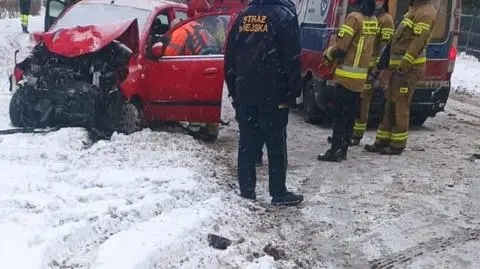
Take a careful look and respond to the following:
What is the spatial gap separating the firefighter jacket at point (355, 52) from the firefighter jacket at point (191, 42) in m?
1.51

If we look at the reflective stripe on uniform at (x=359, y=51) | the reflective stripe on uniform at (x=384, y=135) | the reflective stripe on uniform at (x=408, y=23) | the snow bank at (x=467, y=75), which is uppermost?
the reflective stripe on uniform at (x=408, y=23)

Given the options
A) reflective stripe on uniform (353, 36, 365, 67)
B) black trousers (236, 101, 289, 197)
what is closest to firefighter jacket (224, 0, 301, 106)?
black trousers (236, 101, 289, 197)

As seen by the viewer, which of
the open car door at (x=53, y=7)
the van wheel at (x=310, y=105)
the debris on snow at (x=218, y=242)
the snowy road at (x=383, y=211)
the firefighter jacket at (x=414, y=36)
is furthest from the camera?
the open car door at (x=53, y=7)

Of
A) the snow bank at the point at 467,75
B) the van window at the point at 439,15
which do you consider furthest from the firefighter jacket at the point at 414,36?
the snow bank at the point at 467,75

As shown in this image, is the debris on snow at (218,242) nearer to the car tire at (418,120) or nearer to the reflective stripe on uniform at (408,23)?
the reflective stripe on uniform at (408,23)

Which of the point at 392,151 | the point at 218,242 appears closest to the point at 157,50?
the point at 392,151

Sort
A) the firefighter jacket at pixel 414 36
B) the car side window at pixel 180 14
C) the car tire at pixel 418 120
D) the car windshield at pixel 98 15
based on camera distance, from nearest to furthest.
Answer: the firefighter jacket at pixel 414 36 < the car windshield at pixel 98 15 < the car side window at pixel 180 14 < the car tire at pixel 418 120

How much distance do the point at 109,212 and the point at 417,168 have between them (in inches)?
151

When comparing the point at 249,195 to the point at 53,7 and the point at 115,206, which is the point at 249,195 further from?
the point at 53,7

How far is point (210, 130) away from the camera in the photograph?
8539 mm

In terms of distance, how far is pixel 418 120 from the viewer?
10516 mm

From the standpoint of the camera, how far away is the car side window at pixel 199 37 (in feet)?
26.8

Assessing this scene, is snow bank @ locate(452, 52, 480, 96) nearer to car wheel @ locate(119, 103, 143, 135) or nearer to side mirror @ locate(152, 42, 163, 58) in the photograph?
side mirror @ locate(152, 42, 163, 58)

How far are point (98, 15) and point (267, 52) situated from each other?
3794mm
